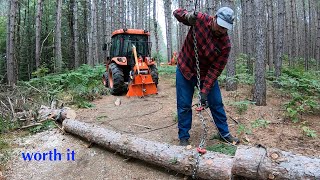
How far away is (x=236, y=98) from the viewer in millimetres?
6941

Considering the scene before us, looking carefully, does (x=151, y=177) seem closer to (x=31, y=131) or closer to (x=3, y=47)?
(x=31, y=131)

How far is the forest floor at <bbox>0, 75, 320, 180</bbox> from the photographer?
3.62m

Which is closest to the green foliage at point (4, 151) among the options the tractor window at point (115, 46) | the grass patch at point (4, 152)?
the grass patch at point (4, 152)

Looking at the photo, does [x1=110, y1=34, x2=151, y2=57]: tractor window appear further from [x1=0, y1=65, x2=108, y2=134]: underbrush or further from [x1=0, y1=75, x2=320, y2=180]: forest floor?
[x1=0, y1=75, x2=320, y2=180]: forest floor

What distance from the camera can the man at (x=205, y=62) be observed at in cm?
367

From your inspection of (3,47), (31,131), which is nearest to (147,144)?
(31,131)

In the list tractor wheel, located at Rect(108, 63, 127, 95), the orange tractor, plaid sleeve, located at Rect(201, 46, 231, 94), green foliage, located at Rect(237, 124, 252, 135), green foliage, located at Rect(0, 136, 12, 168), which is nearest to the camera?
plaid sleeve, located at Rect(201, 46, 231, 94)

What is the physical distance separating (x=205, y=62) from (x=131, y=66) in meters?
5.73

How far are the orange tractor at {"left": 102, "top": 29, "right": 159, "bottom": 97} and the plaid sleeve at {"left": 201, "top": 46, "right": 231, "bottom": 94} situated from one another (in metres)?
4.68

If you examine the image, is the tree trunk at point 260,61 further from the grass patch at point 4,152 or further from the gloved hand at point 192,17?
the grass patch at point 4,152

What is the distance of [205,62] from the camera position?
393cm

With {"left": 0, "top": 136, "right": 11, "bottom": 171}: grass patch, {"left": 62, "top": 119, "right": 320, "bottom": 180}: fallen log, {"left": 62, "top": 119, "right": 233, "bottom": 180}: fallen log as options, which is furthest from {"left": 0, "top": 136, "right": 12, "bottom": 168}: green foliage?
{"left": 62, "top": 119, "right": 320, "bottom": 180}: fallen log

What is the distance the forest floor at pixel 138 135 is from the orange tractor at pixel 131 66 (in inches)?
60.3

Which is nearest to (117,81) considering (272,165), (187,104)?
(187,104)
